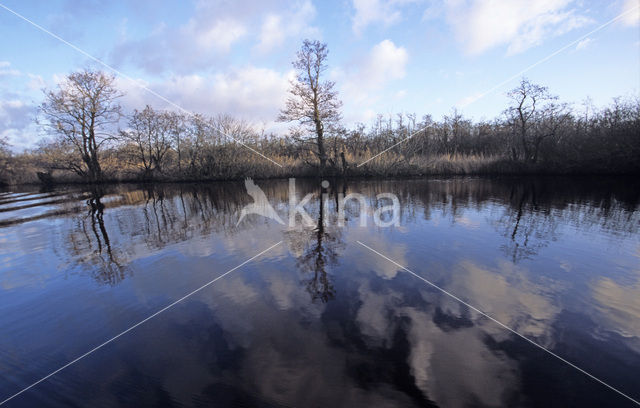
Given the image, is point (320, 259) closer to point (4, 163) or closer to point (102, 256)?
point (102, 256)

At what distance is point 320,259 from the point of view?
16.8ft

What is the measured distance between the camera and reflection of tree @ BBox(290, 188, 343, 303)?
3.92 metres

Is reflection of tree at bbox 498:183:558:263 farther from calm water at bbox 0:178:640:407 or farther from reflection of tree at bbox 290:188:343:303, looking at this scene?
reflection of tree at bbox 290:188:343:303

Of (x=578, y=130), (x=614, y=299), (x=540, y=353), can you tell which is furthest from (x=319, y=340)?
(x=578, y=130)

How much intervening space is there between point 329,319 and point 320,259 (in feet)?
6.28

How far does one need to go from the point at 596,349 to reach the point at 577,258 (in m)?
2.87

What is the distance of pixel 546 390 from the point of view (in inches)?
87.0

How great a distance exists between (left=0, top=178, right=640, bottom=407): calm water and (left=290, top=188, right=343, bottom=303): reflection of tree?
5 cm

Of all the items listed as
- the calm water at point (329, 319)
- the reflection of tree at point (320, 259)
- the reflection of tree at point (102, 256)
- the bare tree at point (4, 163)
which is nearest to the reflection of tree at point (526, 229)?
the calm water at point (329, 319)

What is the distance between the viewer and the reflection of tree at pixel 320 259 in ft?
12.9

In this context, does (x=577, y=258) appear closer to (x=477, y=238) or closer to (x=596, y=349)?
(x=477, y=238)

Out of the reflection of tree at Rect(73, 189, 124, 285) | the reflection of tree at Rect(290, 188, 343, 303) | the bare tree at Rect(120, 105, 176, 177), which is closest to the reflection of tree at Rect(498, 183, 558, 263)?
the reflection of tree at Rect(290, 188, 343, 303)

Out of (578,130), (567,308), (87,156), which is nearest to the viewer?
(567,308)

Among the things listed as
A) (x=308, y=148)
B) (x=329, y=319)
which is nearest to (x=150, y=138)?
(x=308, y=148)
